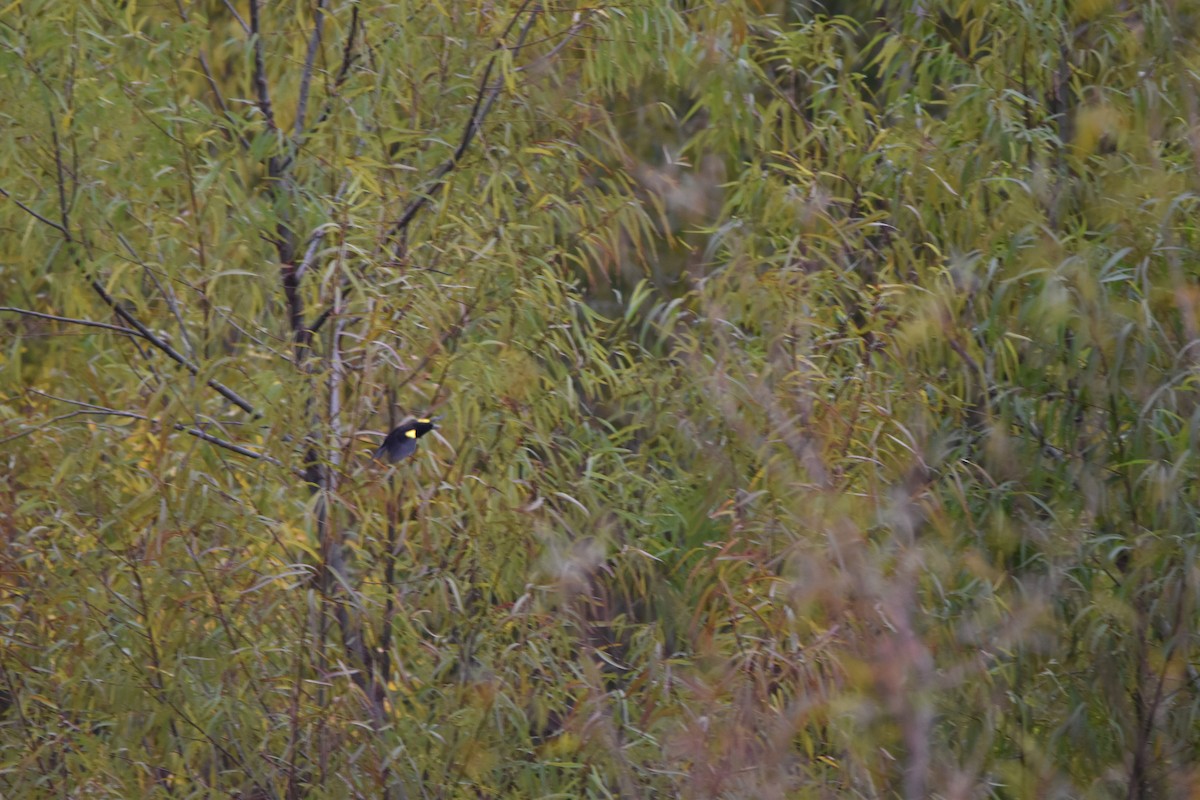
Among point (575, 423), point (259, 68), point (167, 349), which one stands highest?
point (259, 68)

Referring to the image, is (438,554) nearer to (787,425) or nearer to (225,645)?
(225,645)

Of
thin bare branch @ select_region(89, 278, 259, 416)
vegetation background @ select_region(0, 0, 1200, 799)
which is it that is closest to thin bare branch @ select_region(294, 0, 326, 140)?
vegetation background @ select_region(0, 0, 1200, 799)

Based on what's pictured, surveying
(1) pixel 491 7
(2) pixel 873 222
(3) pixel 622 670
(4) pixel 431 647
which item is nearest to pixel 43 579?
(4) pixel 431 647

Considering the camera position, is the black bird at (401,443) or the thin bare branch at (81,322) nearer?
the black bird at (401,443)

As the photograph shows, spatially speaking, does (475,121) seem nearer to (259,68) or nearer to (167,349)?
(259,68)

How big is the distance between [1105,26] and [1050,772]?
1.62 meters

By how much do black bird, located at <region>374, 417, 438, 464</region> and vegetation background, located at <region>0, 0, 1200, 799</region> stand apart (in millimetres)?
49

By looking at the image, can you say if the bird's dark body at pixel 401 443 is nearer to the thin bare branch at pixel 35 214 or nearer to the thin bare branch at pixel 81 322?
the thin bare branch at pixel 81 322

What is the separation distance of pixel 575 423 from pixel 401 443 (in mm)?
559

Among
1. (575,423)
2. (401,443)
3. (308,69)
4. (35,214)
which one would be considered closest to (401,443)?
(401,443)

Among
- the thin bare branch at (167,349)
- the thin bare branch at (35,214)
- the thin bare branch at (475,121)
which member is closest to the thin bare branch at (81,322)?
the thin bare branch at (167,349)

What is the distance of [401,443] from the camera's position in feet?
10.1

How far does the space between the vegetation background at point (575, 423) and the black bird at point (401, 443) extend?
49 millimetres

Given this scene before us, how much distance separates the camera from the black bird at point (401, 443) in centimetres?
307
